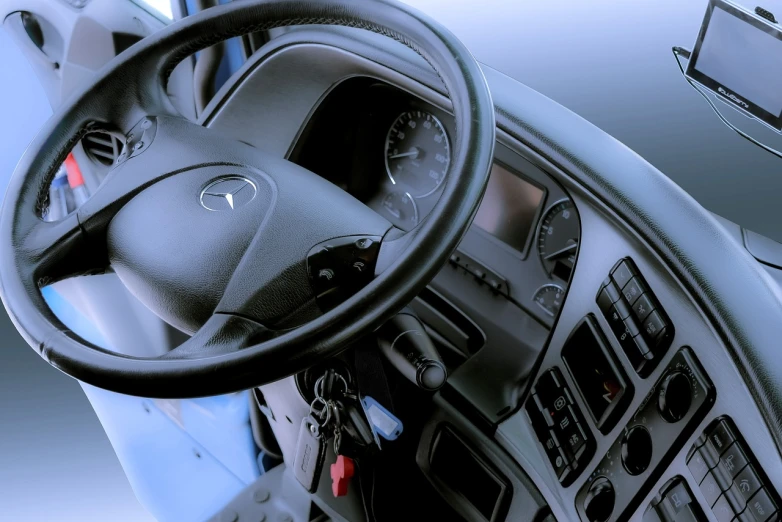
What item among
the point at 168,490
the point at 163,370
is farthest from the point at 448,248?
the point at 168,490

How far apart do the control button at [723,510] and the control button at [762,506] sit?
0.03m

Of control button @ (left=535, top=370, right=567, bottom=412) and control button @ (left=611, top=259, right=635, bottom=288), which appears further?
control button @ (left=535, top=370, right=567, bottom=412)

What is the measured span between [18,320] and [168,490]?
3.06 feet

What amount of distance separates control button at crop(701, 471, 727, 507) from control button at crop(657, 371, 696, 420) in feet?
0.25

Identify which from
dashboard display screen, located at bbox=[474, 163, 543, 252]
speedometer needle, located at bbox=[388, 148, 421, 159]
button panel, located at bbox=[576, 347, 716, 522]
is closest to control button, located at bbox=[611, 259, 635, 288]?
button panel, located at bbox=[576, 347, 716, 522]

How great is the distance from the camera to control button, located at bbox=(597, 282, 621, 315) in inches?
38.2

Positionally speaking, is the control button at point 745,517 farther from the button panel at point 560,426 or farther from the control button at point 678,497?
the button panel at point 560,426

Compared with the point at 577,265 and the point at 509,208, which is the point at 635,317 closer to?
the point at 577,265

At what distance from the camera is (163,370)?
74cm

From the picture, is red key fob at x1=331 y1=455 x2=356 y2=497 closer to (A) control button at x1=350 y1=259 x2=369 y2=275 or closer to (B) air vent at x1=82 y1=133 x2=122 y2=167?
(A) control button at x1=350 y1=259 x2=369 y2=275

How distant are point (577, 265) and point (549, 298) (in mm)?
244

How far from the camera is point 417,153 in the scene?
1.47 meters

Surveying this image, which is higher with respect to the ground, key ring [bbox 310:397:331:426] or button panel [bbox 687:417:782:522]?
button panel [bbox 687:417:782:522]

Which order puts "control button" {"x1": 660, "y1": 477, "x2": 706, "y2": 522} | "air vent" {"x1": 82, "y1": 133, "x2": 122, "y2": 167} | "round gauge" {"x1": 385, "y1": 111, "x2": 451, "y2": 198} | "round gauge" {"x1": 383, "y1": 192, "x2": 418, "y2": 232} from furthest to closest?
"air vent" {"x1": 82, "y1": 133, "x2": 122, "y2": 167}
"round gauge" {"x1": 383, "y1": 192, "x2": 418, "y2": 232}
"round gauge" {"x1": 385, "y1": 111, "x2": 451, "y2": 198}
"control button" {"x1": 660, "y1": 477, "x2": 706, "y2": 522}
